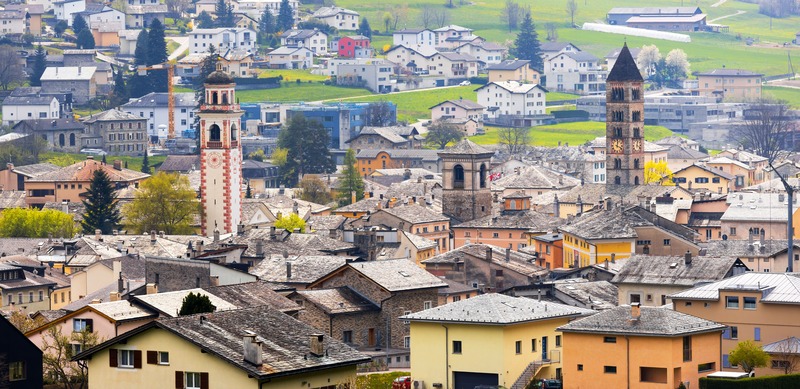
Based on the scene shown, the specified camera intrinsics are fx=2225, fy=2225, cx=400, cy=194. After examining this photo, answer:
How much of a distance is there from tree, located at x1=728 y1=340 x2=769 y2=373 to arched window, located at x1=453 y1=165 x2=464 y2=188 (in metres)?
72.7

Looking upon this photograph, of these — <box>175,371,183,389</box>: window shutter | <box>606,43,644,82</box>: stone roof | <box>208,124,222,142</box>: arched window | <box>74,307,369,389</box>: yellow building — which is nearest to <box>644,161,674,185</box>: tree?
<box>606,43,644,82</box>: stone roof

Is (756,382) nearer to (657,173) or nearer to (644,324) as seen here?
(644,324)

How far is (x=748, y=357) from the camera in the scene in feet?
216

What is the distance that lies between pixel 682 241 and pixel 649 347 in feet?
145

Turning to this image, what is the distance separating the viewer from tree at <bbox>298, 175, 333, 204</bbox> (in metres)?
170

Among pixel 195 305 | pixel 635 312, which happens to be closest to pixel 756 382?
pixel 635 312

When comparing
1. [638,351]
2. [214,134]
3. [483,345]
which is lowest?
[483,345]

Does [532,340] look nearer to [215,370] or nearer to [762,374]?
[762,374]

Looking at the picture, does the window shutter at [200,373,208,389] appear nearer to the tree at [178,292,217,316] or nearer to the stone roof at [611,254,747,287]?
the tree at [178,292,217,316]

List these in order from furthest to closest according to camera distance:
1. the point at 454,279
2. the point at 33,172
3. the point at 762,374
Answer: the point at 33,172
the point at 454,279
the point at 762,374

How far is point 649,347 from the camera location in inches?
2522

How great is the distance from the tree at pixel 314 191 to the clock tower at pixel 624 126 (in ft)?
72.1

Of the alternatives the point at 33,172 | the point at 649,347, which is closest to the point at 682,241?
the point at 649,347

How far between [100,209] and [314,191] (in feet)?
97.5
